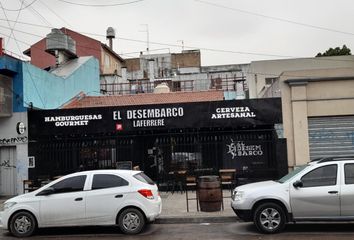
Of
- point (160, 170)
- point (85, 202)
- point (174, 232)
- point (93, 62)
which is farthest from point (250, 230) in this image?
point (93, 62)

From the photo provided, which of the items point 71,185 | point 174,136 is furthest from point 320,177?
point 174,136

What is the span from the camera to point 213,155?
19.9 meters

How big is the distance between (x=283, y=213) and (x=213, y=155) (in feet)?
33.2

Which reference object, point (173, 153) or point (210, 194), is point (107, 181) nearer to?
point (210, 194)

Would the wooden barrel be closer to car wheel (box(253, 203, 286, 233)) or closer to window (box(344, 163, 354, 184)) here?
car wheel (box(253, 203, 286, 233))

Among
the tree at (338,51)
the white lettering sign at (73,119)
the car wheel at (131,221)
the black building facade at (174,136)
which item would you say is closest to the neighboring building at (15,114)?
the black building facade at (174,136)

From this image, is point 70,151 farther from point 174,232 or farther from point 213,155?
point 174,232

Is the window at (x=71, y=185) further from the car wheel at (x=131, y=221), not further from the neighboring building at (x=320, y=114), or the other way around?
the neighboring building at (x=320, y=114)

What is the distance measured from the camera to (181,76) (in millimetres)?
43406

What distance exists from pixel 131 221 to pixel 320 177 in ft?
14.3

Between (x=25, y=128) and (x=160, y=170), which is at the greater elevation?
(x=25, y=128)

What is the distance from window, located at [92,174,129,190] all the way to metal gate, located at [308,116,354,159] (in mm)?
10051

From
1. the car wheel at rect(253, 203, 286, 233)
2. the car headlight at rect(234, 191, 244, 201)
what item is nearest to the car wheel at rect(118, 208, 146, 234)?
the car headlight at rect(234, 191, 244, 201)

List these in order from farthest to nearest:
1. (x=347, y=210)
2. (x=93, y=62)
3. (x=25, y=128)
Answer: (x=93, y=62) → (x=25, y=128) → (x=347, y=210)
